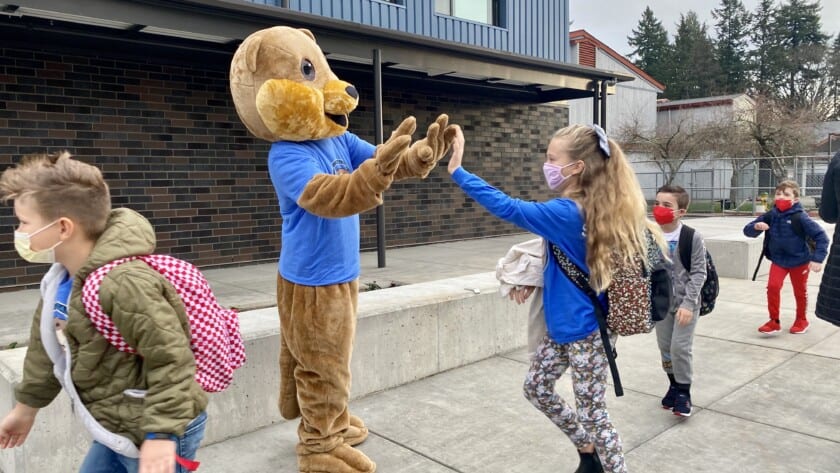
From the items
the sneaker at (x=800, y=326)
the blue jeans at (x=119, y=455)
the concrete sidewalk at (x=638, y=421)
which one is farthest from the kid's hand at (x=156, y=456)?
the sneaker at (x=800, y=326)

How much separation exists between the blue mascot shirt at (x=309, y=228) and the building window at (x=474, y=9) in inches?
332

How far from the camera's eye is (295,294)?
301cm

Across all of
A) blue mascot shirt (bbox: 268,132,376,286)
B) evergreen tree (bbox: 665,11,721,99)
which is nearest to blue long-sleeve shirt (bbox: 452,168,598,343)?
blue mascot shirt (bbox: 268,132,376,286)

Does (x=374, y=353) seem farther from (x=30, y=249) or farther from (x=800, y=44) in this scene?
(x=800, y=44)

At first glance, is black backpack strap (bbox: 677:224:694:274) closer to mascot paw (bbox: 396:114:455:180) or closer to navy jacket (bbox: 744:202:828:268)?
mascot paw (bbox: 396:114:455:180)

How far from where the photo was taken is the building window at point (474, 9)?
10.8 metres

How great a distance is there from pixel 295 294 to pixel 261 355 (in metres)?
0.88

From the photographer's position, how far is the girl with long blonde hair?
8.60 feet

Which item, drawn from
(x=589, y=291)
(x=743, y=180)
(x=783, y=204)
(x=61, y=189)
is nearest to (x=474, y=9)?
(x=783, y=204)

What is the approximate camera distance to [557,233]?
2.66m

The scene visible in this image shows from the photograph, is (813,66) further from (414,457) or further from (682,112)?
(414,457)

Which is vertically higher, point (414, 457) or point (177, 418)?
point (177, 418)

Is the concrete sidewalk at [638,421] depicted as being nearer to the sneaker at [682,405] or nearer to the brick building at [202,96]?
the sneaker at [682,405]

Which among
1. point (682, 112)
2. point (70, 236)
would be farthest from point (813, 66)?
point (70, 236)
